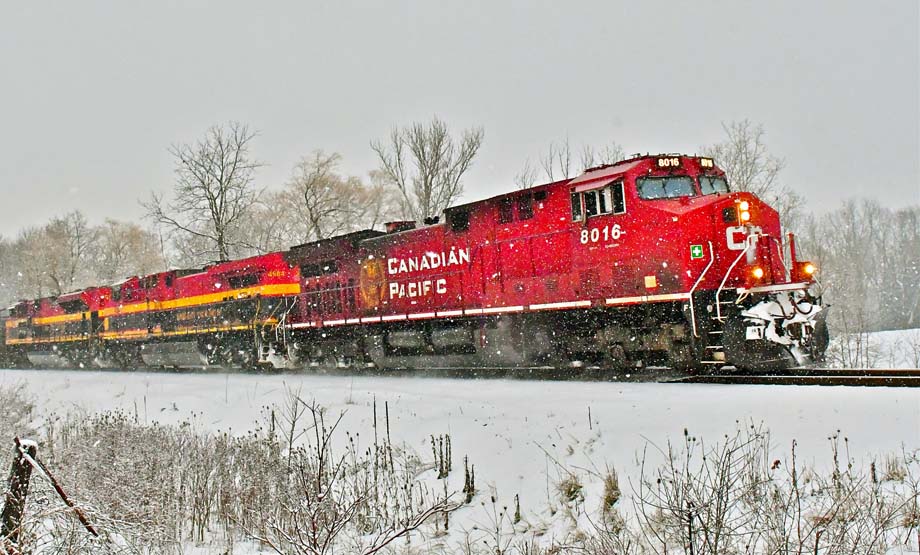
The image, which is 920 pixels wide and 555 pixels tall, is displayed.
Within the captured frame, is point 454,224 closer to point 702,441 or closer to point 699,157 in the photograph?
point 699,157

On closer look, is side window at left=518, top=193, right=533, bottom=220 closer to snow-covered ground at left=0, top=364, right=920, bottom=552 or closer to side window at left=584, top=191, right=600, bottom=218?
side window at left=584, top=191, right=600, bottom=218

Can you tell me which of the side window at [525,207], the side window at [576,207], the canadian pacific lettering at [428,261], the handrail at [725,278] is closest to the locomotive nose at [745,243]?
the handrail at [725,278]

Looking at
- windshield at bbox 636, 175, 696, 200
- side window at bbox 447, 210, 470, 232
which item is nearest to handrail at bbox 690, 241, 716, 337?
windshield at bbox 636, 175, 696, 200

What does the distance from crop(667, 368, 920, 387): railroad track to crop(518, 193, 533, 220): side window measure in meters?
4.42

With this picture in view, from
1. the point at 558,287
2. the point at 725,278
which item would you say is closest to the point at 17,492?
the point at 725,278

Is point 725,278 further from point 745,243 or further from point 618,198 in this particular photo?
point 618,198

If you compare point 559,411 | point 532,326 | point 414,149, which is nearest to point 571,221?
point 532,326

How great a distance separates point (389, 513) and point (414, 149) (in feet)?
105

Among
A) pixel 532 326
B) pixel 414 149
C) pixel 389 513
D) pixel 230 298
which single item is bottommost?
pixel 389 513

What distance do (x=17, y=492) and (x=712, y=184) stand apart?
11.5 m

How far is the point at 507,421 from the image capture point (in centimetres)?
911

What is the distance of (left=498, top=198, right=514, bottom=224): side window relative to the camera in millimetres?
13906

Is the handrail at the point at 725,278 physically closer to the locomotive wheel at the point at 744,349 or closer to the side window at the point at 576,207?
the locomotive wheel at the point at 744,349

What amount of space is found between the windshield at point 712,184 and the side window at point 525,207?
124 inches
